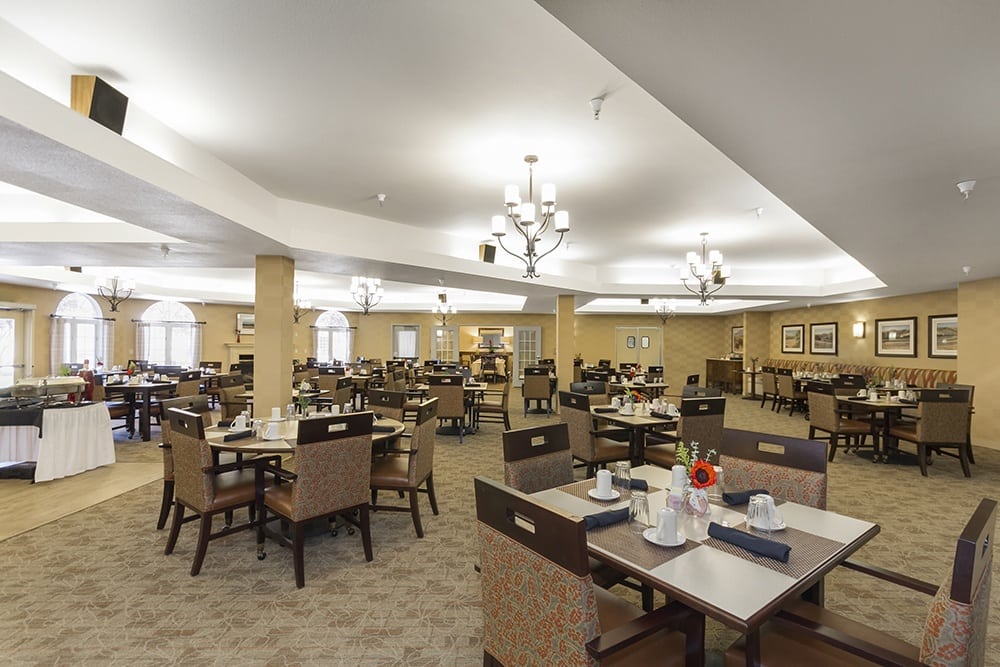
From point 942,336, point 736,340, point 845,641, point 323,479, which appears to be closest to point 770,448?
point 845,641

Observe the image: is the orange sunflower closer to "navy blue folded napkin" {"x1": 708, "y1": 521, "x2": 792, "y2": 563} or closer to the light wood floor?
"navy blue folded napkin" {"x1": 708, "y1": 521, "x2": 792, "y2": 563}

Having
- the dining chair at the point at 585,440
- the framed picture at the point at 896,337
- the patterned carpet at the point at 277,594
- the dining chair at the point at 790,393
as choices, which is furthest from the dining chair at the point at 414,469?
the framed picture at the point at 896,337

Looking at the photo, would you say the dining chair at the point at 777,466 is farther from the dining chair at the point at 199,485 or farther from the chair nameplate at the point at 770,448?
the dining chair at the point at 199,485

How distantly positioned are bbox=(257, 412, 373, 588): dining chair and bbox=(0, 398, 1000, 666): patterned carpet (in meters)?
0.25

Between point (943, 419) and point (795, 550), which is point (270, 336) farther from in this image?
point (943, 419)

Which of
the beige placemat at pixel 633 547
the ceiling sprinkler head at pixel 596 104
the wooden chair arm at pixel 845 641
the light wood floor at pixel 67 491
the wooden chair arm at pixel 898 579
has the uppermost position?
the ceiling sprinkler head at pixel 596 104

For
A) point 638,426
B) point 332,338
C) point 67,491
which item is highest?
point 332,338

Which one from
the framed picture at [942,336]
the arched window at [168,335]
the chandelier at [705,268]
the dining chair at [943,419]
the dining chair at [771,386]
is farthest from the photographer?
the arched window at [168,335]

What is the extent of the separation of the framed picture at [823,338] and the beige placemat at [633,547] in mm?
11961

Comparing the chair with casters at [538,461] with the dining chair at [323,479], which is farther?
the dining chair at [323,479]

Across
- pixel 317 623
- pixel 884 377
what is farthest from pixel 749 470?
pixel 884 377

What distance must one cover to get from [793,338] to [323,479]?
1322cm

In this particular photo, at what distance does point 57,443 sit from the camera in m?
4.88

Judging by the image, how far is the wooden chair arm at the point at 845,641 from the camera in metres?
1.22
